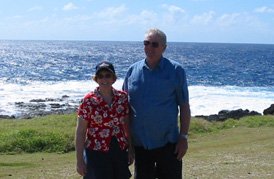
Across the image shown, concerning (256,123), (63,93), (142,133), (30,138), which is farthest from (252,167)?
(63,93)

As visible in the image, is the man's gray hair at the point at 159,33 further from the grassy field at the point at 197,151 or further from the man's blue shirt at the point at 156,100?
the grassy field at the point at 197,151

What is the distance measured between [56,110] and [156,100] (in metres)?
36.8

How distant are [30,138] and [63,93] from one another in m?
33.7

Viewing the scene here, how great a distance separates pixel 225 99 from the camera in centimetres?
4938

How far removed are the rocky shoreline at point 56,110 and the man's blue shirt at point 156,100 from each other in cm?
3010

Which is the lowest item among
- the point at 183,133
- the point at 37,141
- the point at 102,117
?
the point at 37,141

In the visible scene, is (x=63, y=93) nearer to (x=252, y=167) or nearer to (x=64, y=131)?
(x=64, y=131)

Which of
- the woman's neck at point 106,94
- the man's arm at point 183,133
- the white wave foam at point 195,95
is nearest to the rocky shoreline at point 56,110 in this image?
the white wave foam at point 195,95

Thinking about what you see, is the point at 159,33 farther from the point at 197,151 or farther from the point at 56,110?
the point at 56,110

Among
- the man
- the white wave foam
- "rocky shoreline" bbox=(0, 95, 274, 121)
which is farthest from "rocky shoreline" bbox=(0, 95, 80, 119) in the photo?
the man

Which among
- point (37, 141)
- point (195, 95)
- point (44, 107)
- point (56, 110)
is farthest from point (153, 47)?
point (195, 95)

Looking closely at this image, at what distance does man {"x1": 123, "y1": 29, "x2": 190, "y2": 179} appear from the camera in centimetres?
613

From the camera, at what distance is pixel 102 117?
5.87 m

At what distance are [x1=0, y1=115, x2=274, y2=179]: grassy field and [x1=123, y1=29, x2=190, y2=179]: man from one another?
511 cm
